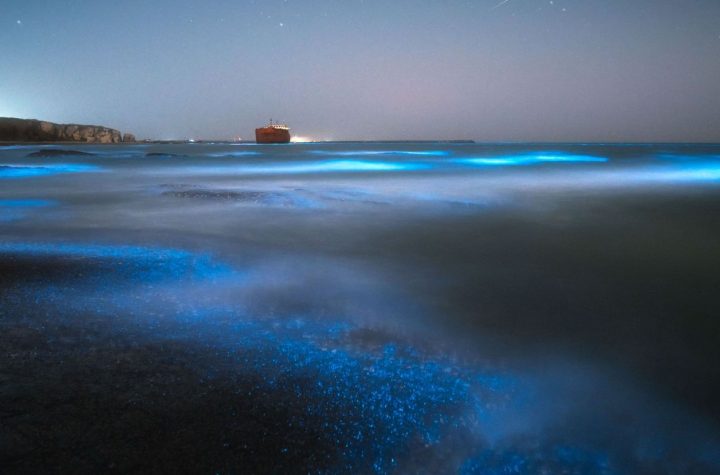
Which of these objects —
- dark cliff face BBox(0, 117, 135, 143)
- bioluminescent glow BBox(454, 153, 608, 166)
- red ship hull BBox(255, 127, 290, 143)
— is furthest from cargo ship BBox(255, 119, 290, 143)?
bioluminescent glow BBox(454, 153, 608, 166)

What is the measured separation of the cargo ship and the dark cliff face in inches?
1728

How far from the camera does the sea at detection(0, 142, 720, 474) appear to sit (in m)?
1.64

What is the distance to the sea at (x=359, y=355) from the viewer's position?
164 centimetres

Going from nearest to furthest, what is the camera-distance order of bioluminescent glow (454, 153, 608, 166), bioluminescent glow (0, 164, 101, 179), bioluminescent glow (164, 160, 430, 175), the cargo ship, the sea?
the sea, bioluminescent glow (0, 164, 101, 179), bioluminescent glow (164, 160, 430, 175), bioluminescent glow (454, 153, 608, 166), the cargo ship

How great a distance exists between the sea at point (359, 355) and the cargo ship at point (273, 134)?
101 m

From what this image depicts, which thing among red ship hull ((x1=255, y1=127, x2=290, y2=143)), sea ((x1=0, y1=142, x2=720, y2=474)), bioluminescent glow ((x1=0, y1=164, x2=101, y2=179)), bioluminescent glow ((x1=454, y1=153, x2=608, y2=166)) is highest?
red ship hull ((x1=255, y1=127, x2=290, y2=143))

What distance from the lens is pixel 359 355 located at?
2.42 metres

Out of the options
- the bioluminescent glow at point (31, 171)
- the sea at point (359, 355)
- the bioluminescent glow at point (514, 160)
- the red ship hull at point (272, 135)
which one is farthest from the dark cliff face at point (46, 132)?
the sea at point (359, 355)

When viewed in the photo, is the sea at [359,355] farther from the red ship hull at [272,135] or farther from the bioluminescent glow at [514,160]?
the red ship hull at [272,135]

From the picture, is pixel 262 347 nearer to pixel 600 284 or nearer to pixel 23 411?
pixel 23 411

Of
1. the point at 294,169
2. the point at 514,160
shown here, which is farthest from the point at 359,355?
the point at 514,160

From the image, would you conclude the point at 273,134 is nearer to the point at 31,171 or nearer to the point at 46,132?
the point at 46,132

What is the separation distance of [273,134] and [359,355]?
4142 inches

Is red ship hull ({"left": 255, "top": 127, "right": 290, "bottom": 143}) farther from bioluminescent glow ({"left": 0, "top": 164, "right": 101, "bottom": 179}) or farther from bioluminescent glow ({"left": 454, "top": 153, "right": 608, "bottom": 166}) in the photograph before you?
bioluminescent glow ({"left": 0, "top": 164, "right": 101, "bottom": 179})
